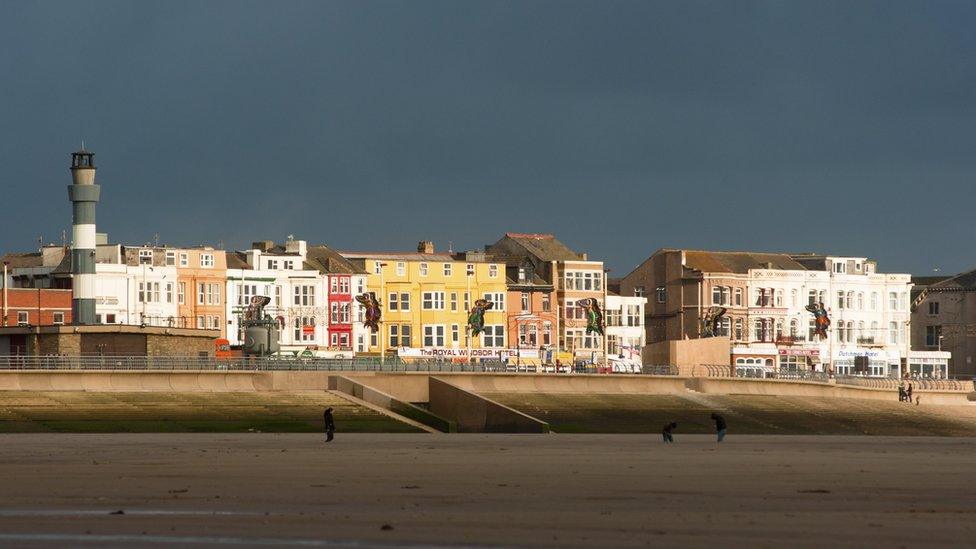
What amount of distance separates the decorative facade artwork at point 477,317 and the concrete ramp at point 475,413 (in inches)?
1259

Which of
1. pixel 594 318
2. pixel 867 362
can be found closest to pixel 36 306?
pixel 594 318

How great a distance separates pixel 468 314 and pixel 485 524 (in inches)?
3801

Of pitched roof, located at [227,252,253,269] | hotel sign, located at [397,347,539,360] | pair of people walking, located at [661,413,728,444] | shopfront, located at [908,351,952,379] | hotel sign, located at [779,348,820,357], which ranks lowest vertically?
pair of people walking, located at [661,413,728,444]

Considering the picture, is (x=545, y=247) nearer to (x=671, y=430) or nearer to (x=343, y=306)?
(x=343, y=306)

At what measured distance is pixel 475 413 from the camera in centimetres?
7975

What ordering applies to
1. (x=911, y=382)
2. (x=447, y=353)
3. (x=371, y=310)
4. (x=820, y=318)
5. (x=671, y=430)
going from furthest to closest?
(x=820, y=318), (x=447, y=353), (x=911, y=382), (x=371, y=310), (x=671, y=430)

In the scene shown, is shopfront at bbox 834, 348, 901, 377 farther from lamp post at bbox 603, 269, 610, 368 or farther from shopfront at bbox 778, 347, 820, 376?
lamp post at bbox 603, 269, 610, 368

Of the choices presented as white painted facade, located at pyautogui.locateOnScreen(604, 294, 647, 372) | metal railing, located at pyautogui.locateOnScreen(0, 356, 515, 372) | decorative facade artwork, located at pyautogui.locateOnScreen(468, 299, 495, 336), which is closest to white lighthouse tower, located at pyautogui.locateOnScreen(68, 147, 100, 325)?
metal railing, located at pyautogui.locateOnScreen(0, 356, 515, 372)

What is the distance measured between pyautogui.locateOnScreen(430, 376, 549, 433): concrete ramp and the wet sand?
1835cm

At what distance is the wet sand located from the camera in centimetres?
2928

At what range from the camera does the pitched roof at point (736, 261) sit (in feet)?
463

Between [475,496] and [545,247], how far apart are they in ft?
340

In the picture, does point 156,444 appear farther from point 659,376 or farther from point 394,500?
point 659,376

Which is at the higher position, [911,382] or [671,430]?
[911,382]
